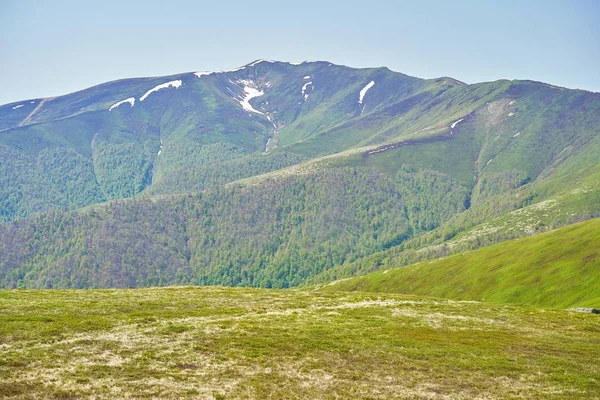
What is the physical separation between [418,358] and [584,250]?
454 feet

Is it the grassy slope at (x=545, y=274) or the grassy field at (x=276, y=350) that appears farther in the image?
the grassy slope at (x=545, y=274)

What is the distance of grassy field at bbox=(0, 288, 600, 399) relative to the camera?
3862 cm

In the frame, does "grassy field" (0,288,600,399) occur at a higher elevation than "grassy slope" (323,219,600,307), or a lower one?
higher

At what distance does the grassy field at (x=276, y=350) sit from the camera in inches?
1521

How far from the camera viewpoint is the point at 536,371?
153 ft

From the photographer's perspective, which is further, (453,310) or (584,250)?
(584,250)

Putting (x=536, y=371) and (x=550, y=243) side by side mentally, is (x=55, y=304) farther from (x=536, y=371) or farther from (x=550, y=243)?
(x=550, y=243)

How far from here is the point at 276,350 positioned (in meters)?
49.0

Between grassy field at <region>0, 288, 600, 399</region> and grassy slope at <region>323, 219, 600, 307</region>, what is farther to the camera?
grassy slope at <region>323, 219, 600, 307</region>

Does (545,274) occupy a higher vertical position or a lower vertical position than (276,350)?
lower

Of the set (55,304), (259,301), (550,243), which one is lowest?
(550,243)

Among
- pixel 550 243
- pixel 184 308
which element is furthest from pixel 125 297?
pixel 550 243

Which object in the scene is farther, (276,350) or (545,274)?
(545,274)

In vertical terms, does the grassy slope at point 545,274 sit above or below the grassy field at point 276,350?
below
